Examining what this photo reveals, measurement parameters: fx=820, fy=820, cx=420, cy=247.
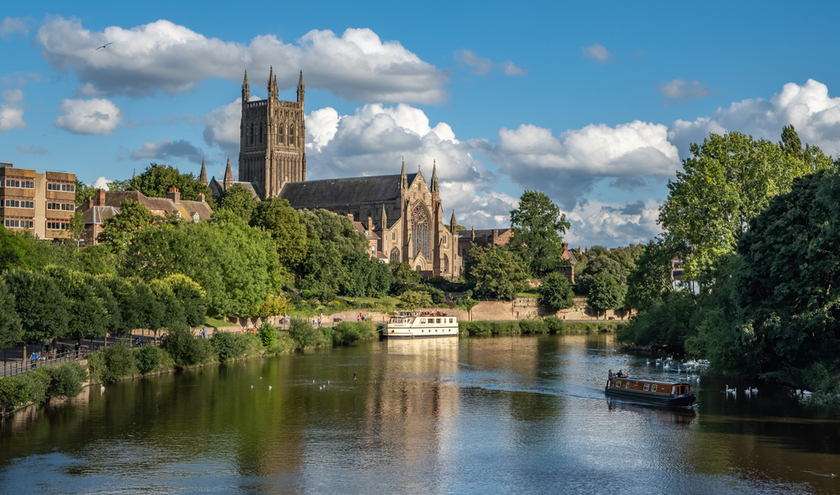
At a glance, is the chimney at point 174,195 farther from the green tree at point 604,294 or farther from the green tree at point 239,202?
the green tree at point 604,294

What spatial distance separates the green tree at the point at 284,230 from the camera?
302 feet

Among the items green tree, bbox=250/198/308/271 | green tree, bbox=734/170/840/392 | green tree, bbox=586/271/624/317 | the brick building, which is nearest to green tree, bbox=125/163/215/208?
the brick building

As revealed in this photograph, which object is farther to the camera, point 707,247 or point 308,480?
point 707,247

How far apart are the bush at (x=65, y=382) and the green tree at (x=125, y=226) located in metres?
30.2

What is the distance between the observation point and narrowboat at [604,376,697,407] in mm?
41812

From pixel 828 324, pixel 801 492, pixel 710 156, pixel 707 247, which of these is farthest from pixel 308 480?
pixel 710 156

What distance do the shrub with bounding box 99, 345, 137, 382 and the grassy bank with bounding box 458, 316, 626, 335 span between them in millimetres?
52100

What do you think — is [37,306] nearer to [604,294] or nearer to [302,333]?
[302,333]

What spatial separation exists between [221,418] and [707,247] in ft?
121

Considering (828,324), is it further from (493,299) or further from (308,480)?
(493,299)

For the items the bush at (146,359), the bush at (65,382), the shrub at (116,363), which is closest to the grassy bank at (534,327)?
the bush at (146,359)

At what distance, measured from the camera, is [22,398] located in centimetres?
3812

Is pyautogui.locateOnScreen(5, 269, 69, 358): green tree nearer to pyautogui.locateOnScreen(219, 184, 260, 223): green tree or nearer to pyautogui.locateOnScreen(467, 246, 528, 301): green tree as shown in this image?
pyautogui.locateOnScreen(219, 184, 260, 223): green tree

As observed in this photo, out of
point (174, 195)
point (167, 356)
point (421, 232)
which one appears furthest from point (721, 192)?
point (421, 232)
